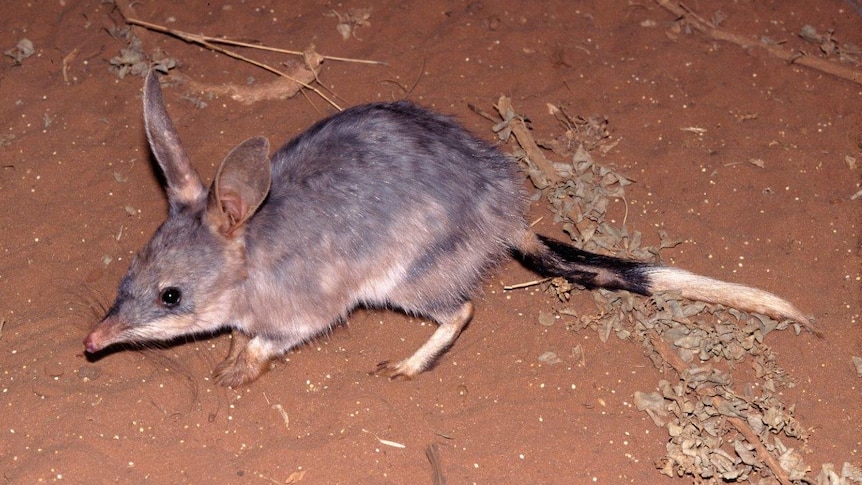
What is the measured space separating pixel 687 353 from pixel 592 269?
2.28ft

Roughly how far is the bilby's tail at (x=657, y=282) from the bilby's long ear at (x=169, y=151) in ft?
6.49

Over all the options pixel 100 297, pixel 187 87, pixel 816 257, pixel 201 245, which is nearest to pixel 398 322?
pixel 201 245

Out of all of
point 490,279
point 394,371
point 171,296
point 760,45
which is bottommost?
point 394,371

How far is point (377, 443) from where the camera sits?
444 centimetres

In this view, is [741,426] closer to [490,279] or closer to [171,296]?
[490,279]

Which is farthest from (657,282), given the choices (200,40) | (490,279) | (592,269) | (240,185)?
(200,40)

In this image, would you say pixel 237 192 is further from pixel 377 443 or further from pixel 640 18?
pixel 640 18

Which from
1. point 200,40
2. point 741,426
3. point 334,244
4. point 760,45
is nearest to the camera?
point 334,244

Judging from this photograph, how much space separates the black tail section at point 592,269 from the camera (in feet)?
15.4

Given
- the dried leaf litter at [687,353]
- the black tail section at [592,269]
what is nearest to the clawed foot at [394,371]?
the dried leaf litter at [687,353]

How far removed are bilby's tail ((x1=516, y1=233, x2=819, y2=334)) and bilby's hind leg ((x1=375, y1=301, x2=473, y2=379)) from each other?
59 cm

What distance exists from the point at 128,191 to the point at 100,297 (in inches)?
29.7

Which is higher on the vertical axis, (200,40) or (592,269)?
(200,40)

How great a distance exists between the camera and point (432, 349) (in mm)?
4727
